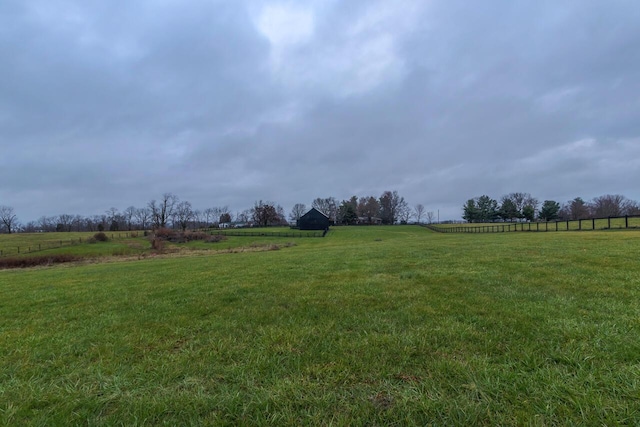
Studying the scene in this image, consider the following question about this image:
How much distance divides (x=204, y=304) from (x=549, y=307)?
5822mm

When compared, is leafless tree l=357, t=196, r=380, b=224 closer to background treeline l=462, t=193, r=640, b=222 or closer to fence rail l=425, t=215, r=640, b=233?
background treeline l=462, t=193, r=640, b=222

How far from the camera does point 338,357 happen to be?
3.06 m

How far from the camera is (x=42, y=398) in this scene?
8.34ft

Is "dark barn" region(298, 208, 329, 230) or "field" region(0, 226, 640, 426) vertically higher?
"dark barn" region(298, 208, 329, 230)

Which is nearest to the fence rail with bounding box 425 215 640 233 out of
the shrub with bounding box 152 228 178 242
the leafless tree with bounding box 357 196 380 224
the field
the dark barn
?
the field

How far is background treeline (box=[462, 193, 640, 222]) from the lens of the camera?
78875mm

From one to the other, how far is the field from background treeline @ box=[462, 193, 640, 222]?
321ft

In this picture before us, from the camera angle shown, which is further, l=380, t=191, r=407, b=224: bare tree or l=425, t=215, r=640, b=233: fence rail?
l=380, t=191, r=407, b=224: bare tree

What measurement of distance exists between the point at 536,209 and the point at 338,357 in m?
122

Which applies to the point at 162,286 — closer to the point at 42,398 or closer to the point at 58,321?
the point at 58,321

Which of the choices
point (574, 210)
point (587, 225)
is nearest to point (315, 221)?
point (587, 225)

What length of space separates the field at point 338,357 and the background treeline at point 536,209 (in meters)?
97.9

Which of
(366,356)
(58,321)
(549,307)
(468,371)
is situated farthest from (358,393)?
(58,321)

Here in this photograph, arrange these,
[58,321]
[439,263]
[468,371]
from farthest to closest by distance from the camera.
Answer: [439,263] → [58,321] → [468,371]
